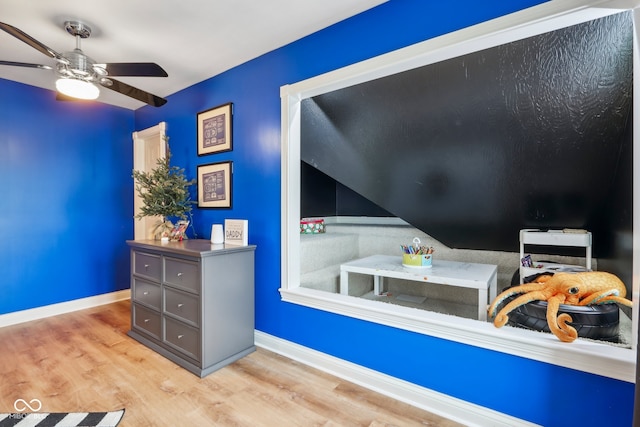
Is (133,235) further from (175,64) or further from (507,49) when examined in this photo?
(507,49)

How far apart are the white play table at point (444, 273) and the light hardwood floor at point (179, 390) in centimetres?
81

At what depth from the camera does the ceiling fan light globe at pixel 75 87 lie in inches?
74.0

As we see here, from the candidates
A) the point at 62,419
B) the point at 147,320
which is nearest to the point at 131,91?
the point at 147,320

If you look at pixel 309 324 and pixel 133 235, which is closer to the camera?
pixel 309 324

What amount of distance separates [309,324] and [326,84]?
1.73m

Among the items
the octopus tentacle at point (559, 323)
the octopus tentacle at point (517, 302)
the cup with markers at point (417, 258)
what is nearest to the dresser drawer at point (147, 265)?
the cup with markers at point (417, 258)

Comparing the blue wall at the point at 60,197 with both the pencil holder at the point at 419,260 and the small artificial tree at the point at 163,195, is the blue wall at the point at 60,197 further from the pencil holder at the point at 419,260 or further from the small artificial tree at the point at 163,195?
the pencil holder at the point at 419,260

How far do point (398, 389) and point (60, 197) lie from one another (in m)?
3.83

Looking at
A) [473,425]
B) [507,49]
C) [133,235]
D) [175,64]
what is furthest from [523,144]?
[133,235]

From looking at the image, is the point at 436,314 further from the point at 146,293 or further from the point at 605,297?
the point at 146,293

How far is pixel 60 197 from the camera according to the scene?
3189mm

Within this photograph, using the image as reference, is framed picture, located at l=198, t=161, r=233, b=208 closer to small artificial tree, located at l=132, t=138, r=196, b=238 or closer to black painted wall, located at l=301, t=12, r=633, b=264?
small artificial tree, located at l=132, t=138, r=196, b=238

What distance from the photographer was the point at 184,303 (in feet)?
7.06

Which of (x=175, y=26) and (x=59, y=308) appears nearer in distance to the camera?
(x=175, y=26)
